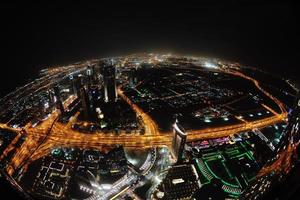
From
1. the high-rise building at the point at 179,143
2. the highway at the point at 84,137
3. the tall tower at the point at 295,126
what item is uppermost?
the tall tower at the point at 295,126

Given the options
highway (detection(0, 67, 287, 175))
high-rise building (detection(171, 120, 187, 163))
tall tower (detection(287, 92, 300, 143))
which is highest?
tall tower (detection(287, 92, 300, 143))

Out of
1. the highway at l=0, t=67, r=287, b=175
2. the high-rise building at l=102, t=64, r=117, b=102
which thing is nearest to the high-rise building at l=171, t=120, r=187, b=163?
the highway at l=0, t=67, r=287, b=175

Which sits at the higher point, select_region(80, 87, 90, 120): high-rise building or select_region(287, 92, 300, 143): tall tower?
select_region(287, 92, 300, 143): tall tower

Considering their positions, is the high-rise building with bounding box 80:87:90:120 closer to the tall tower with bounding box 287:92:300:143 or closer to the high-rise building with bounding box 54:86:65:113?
the high-rise building with bounding box 54:86:65:113

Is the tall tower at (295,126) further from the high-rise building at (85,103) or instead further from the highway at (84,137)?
the high-rise building at (85,103)

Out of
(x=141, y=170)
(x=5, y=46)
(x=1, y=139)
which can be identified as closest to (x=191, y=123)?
(x=141, y=170)

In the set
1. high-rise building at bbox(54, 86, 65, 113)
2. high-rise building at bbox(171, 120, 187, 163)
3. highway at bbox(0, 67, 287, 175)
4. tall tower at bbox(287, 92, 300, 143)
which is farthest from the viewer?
high-rise building at bbox(54, 86, 65, 113)

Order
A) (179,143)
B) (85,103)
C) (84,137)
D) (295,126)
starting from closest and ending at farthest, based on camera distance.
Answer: (295,126)
(179,143)
(84,137)
(85,103)

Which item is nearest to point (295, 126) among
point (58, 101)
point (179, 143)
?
point (179, 143)

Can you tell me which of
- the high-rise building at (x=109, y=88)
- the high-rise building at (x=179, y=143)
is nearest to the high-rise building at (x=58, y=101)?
the high-rise building at (x=109, y=88)

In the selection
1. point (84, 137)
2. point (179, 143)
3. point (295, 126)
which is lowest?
point (84, 137)

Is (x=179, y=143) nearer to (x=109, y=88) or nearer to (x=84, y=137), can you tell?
(x=84, y=137)
